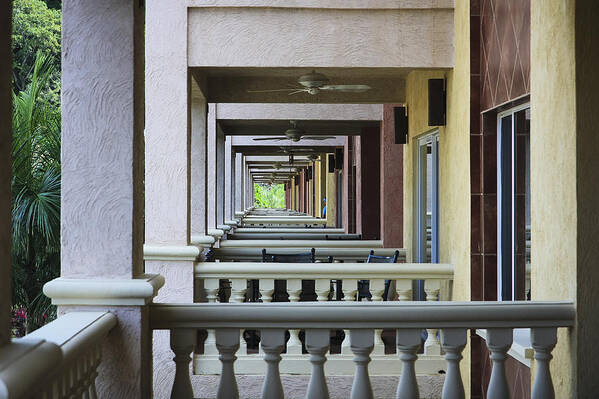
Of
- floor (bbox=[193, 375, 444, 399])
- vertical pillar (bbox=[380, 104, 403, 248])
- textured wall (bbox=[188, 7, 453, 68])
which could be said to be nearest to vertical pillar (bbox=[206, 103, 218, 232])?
vertical pillar (bbox=[380, 104, 403, 248])

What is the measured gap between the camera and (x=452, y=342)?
2.78 m

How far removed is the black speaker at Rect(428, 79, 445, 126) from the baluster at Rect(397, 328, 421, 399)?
376 cm

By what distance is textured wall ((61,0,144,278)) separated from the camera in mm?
2686

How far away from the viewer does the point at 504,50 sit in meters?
4.87

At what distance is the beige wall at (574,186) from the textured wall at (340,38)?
2.74 m

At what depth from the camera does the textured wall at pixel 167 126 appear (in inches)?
244

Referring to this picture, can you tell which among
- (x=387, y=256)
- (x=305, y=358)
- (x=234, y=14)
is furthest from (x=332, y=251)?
(x=234, y=14)

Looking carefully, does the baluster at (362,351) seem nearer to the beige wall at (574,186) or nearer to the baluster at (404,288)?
the beige wall at (574,186)

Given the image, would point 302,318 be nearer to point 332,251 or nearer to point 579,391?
point 579,391

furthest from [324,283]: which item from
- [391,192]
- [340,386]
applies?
[391,192]

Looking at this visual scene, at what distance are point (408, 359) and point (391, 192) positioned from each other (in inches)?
287

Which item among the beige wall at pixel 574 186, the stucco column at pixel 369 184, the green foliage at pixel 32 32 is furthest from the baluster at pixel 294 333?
the green foliage at pixel 32 32

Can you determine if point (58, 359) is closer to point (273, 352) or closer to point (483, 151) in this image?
point (273, 352)

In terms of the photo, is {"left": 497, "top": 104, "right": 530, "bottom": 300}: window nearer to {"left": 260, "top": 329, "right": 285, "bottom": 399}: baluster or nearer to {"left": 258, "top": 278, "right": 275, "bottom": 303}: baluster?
{"left": 258, "top": 278, "right": 275, "bottom": 303}: baluster
